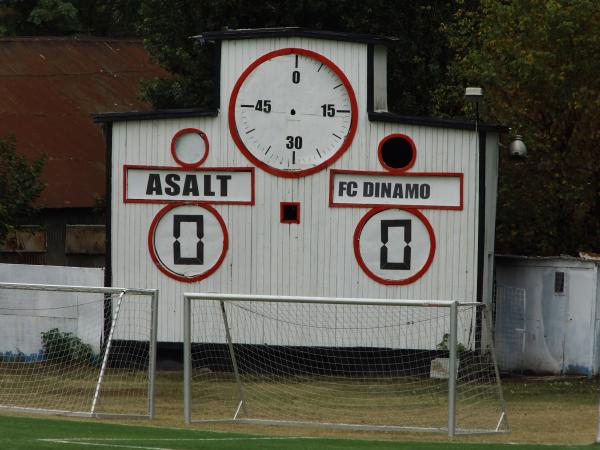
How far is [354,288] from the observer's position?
1041 inches

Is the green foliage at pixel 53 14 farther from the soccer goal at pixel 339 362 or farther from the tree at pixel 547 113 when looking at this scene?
the soccer goal at pixel 339 362

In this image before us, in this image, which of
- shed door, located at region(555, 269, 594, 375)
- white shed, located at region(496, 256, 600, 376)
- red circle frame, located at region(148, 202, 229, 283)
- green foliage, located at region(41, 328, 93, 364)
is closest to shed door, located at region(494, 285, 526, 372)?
white shed, located at region(496, 256, 600, 376)

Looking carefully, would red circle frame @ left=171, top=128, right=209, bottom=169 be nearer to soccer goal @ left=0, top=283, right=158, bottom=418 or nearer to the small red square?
the small red square

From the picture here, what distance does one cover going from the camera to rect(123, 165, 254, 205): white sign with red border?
26766mm

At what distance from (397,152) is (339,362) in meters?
4.10

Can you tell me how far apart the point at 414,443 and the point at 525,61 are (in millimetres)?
13939

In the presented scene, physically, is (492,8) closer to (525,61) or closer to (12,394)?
(525,61)

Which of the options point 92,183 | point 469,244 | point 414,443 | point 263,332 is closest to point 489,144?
point 469,244

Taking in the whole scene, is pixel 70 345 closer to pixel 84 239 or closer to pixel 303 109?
pixel 303 109

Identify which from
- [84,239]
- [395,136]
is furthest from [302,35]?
[84,239]

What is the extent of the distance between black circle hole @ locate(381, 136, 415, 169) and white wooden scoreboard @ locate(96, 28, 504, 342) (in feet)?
0.08

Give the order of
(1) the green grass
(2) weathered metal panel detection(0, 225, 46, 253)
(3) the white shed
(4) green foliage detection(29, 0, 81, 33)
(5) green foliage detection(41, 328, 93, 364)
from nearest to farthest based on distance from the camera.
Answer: (1) the green grass, (5) green foliage detection(41, 328, 93, 364), (3) the white shed, (2) weathered metal panel detection(0, 225, 46, 253), (4) green foliage detection(29, 0, 81, 33)

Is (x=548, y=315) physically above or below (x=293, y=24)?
below

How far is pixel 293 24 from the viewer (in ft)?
130
